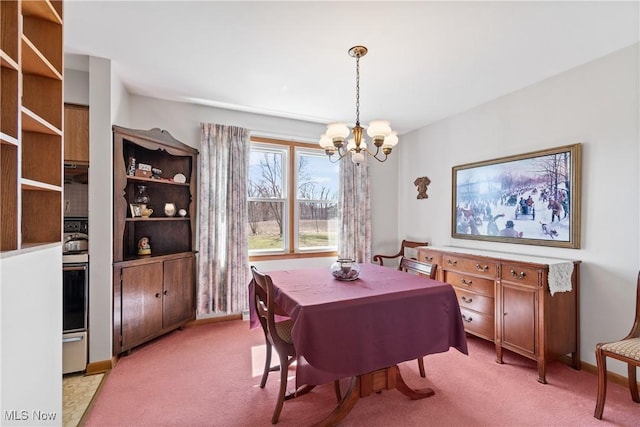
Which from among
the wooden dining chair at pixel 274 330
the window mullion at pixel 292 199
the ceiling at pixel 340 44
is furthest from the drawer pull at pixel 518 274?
the window mullion at pixel 292 199

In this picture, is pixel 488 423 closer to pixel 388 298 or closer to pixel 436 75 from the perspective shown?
pixel 388 298

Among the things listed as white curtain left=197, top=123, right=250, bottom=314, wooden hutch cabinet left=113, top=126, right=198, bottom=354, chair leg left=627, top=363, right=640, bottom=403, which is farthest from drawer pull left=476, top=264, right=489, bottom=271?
wooden hutch cabinet left=113, top=126, right=198, bottom=354

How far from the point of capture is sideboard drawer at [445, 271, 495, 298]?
2814 mm

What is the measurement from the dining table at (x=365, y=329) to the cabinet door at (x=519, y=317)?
3.08 feet

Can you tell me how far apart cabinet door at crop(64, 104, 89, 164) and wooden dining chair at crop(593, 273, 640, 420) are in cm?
412

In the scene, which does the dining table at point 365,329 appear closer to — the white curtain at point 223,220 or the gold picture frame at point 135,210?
the white curtain at point 223,220

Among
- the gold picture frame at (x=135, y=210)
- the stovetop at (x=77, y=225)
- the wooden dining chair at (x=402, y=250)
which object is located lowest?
the wooden dining chair at (x=402, y=250)

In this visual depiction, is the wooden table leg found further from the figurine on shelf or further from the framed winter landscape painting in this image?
the figurine on shelf

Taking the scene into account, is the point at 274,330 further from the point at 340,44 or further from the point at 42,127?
the point at 340,44

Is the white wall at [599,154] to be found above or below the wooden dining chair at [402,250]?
above

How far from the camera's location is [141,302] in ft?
9.32

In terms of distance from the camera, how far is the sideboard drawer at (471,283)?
2814 mm

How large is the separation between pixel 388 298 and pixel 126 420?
6.08 feet

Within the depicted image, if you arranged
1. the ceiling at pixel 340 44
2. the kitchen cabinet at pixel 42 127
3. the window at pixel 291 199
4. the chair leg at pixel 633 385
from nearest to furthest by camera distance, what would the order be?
the kitchen cabinet at pixel 42 127, the ceiling at pixel 340 44, the chair leg at pixel 633 385, the window at pixel 291 199
